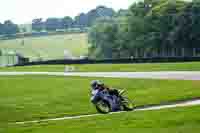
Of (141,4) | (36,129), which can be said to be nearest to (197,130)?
(36,129)

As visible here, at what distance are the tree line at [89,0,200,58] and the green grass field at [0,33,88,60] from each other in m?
30.4

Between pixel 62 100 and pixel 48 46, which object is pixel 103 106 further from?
pixel 48 46

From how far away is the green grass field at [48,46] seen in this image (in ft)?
554

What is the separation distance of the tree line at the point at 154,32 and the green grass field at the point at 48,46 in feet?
99.7

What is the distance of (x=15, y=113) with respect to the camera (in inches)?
984

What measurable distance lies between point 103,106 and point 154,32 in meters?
92.2

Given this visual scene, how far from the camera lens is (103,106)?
2250 centimetres

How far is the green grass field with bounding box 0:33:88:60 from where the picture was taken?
168812 millimetres

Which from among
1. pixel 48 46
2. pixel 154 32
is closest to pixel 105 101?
pixel 154 32

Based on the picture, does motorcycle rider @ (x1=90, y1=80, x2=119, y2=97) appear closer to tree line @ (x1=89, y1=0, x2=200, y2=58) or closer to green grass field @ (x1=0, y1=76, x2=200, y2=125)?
green grass field @ (x1=0, y1=76, x2=200, y2=125)

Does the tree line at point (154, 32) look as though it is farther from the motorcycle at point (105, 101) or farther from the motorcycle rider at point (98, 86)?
the motorcycle rider at point (98, 86)

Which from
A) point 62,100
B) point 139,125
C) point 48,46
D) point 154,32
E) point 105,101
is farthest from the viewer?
point 48,46

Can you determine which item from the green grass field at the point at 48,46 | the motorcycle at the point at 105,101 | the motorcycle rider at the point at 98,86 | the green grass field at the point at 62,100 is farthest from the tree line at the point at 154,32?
the motorcycle rider at the point at 98,86

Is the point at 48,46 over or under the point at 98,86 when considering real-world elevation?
under
